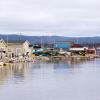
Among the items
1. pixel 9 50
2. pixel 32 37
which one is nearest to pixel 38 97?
pixel 9 50

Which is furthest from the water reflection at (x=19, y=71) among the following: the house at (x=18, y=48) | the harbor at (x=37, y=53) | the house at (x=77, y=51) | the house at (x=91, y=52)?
the house at (x=91, y=52)

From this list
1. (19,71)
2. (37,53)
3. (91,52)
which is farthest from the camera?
(91,52)

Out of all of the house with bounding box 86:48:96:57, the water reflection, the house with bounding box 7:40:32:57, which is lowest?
the house with bounding box 86:48:96:57

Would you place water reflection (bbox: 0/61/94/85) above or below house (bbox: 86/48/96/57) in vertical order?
above

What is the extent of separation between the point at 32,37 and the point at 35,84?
9070cm

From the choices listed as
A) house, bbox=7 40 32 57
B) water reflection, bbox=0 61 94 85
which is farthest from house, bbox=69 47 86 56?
water reflection, bbox=0 61 94 85

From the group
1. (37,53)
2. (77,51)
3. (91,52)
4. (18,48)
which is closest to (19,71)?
(18,48)

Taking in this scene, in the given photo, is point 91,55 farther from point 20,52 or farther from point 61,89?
point 61,89

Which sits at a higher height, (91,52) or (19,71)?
(19,71)

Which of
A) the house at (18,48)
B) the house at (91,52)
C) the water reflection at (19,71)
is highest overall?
the house at (18,48)

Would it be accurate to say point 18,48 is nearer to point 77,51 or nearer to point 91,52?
point 77,51

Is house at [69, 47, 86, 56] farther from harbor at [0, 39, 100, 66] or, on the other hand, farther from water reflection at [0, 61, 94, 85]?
water reflection at [0, 61, 94, 85]

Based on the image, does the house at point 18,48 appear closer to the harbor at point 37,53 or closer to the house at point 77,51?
the harbor at point 37,53

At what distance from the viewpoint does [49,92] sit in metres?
17.7
